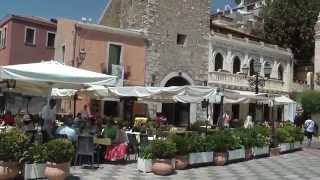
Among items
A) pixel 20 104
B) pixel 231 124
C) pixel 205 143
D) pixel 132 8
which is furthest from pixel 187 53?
pixel 205 143

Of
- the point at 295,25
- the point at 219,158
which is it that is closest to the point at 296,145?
the point at 219,158

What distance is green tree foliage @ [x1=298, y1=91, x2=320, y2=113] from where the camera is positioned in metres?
38.0

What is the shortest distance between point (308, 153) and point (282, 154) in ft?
5.75

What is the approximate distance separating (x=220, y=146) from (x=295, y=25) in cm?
3594

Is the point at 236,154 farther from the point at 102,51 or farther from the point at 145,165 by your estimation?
the point at 102,51

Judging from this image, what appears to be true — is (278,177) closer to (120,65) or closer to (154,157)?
(154,157)

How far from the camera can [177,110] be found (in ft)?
120

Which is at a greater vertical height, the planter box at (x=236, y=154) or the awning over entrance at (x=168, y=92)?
the awning over entrance at (x=168, y=92)

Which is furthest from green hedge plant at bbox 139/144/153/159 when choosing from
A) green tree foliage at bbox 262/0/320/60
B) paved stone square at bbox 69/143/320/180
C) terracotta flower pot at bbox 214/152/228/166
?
green tree foliage at bbox 262/0/320/60

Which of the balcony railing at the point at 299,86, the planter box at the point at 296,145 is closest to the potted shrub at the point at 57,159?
the planter box at the point at 296,145

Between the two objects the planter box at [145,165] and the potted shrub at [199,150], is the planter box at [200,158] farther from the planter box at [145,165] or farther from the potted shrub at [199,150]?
the planter box at [145,165]

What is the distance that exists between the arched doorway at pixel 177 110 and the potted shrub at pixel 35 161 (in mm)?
24214

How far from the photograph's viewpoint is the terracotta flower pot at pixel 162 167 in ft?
45.5

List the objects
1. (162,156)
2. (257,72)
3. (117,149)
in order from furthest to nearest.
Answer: (257,72)
(117,149)
(162,156)
